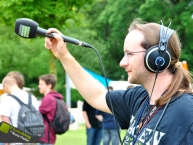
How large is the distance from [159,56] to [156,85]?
0.20 metres

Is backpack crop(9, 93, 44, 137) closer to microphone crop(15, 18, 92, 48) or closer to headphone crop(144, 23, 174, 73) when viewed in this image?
microphone crop(15, 18, 92, 48)

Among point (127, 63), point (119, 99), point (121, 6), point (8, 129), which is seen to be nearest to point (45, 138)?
point (8, 129)

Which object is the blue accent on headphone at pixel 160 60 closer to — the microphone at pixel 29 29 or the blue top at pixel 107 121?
the microphone at pixel 29 29

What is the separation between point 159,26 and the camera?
2633 millimetres

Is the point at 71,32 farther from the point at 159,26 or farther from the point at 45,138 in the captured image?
the point at 159,26

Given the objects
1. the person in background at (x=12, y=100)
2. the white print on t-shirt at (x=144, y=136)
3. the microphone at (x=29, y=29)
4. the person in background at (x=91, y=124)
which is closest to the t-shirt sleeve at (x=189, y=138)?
the white print on t-shirt at (x=144, y=136)

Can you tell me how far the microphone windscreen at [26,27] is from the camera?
271 cm

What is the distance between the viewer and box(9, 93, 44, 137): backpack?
599 centimetres

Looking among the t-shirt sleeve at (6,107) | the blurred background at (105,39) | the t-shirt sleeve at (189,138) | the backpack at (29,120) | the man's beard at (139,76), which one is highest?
the man's beard at (139,76)

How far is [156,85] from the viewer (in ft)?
8.47

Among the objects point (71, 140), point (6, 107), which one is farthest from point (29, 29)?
point (71, 140)

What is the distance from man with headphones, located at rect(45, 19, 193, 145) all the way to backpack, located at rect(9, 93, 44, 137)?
322 centimetres

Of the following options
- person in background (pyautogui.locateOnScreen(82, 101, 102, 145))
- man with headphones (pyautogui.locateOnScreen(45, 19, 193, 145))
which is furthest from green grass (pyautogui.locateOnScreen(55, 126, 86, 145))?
man with headphones (pyautogui.locateOnScreen(45, 19, 193, 145))

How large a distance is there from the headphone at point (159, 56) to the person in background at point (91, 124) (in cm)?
693
